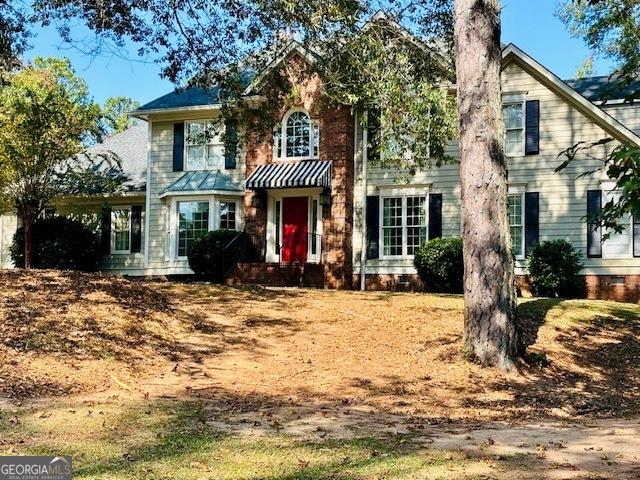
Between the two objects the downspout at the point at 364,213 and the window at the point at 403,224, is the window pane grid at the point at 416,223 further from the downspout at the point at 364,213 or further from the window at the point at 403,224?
the downspout at the point at 364,213

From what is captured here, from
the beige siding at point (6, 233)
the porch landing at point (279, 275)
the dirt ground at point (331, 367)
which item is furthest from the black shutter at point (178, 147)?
the dirt ground at point (331, 367)

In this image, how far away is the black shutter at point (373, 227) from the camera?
813 inches

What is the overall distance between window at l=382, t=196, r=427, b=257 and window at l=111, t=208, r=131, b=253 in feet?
31.0

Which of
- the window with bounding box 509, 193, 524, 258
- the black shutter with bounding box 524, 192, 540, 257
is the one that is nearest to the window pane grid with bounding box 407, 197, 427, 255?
the window with bounding box 509, 193, 524, 258

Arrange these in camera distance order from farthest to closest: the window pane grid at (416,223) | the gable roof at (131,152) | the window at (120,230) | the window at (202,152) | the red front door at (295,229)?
the gable roof at (131,152) → the window at (120,230) → the window at (202,152) → the red front door at (295,229) → the window pane grid at (416,223)

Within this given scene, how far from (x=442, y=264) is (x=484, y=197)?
29.3 feet

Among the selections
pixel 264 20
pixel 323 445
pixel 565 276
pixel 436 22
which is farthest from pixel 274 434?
pixel 565 276

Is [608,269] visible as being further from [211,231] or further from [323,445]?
[323,445]

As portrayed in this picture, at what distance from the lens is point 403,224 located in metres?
20.6

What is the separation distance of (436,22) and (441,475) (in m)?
12.6

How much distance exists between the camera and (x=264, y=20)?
14.0m

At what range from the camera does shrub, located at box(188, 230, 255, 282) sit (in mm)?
20250

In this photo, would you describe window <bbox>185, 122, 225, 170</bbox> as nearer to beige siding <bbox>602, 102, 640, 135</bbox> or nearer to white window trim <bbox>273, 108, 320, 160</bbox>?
white window trim <bbox>273, 108, 320, 160</bbox>

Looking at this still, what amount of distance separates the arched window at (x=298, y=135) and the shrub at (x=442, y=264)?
192 inches
